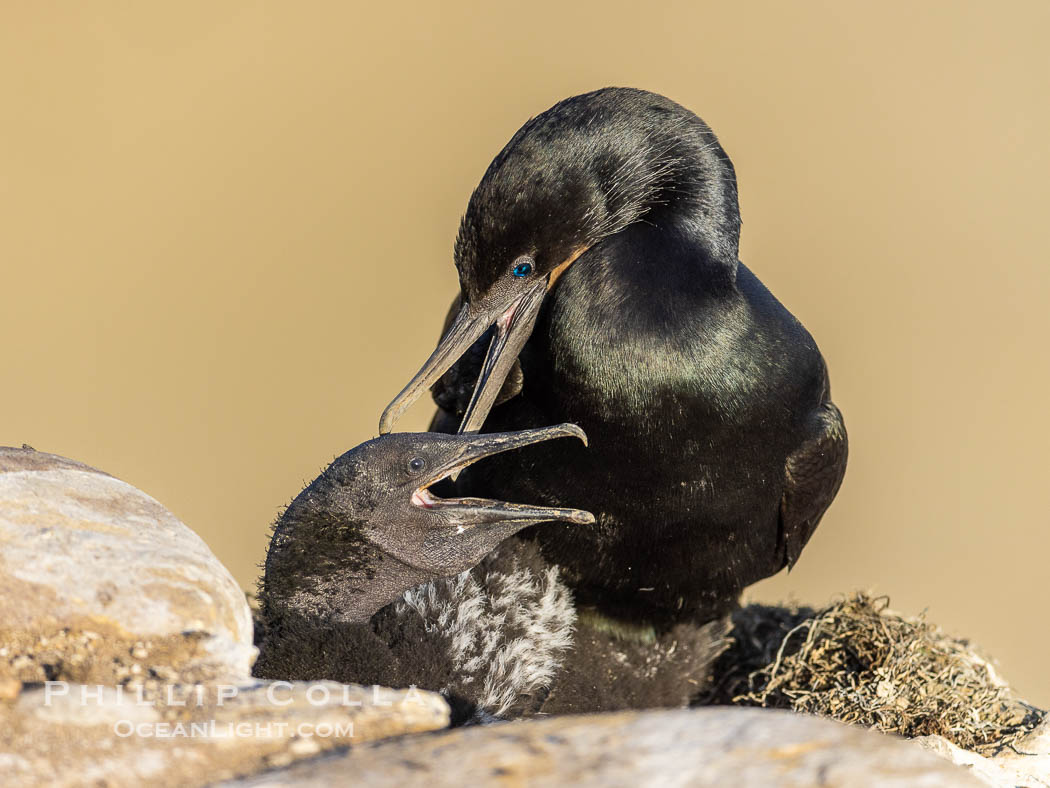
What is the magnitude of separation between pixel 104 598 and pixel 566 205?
1836 mm

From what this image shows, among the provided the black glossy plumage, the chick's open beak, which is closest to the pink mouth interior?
the chick's open beak

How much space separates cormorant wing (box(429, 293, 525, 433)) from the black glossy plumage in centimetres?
2

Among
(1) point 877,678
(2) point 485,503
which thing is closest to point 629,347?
(2) point 485,503

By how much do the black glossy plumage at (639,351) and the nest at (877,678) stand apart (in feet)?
1.44

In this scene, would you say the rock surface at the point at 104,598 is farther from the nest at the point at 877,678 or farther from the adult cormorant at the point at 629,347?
the nest at the point at 877,678

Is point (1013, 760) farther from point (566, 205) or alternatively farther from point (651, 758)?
point (566, 205)

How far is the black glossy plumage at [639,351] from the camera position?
373cm

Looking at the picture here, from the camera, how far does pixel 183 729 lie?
2346 millimetres

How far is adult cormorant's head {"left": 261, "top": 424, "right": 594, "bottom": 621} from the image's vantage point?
3359 millimetres

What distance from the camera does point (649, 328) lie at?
3.79 m

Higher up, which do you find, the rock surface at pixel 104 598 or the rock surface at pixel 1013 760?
the rock surface at pixel 104 598

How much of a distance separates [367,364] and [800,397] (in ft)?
18.5

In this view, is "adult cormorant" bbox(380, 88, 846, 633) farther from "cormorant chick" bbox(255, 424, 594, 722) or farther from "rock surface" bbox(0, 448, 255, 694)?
"rock surface" bbox(0, 448, 255, 694)

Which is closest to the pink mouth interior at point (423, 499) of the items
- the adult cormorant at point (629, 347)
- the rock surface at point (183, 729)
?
the adult cormorant at point (629, 347)
